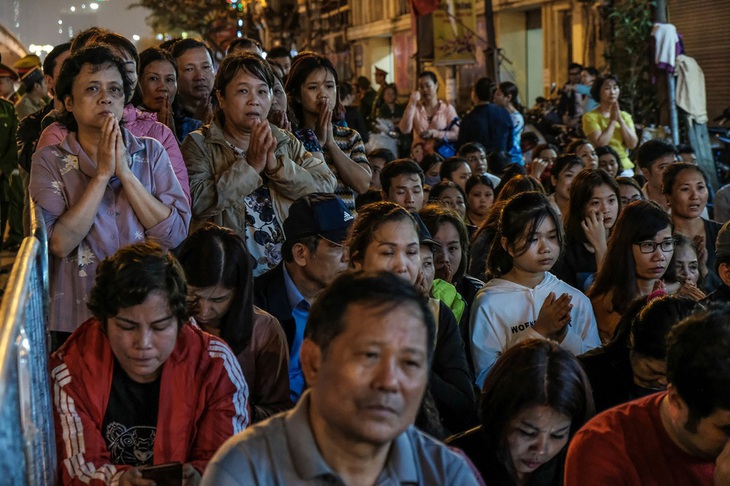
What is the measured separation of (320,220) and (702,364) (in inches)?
90.4

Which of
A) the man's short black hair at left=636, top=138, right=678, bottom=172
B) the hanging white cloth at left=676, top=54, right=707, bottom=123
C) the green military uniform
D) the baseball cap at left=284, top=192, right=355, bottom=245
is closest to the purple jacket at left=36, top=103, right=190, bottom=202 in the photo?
the baseball cap at left=284, top=192, right=355, bottom=245

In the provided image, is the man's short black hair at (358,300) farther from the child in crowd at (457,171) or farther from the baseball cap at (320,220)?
the child in crowd at (457,171)

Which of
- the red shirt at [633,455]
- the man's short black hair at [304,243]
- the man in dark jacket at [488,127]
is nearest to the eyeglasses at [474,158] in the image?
the man in dark jacket at [488,127]

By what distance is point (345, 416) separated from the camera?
2.20 m

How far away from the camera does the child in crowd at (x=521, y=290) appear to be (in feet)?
16.6

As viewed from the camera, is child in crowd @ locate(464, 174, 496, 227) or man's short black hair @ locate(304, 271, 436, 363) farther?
child in crowd @ locate(464, 174, 496, 227)

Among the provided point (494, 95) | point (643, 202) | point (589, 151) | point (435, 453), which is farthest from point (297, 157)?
point (494, 95)

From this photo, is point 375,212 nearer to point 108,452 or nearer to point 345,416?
point 108,452

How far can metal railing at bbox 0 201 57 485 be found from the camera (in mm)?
2451

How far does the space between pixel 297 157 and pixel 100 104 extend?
52.0 inches

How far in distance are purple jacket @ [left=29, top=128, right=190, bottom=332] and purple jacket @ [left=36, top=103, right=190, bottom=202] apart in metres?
0.18

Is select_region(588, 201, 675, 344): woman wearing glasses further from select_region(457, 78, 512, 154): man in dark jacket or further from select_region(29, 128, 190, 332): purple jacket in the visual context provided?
select_region(457, 78, 512, 154): man in dark jacket

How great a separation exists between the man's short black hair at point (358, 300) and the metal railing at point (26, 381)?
27.8 inches

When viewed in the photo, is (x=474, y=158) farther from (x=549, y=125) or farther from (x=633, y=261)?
(x=549, y=125)
